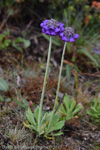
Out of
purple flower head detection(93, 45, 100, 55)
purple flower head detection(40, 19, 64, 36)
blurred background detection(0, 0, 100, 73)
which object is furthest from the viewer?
purple flower head detection(93, 45, 100, 55)

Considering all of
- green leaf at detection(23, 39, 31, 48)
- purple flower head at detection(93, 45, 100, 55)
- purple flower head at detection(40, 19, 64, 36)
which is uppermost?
green leaf at detection(23, 39, 31, 48)

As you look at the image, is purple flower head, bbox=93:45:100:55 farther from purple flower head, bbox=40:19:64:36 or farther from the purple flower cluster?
purple flower head, bbox=40:19:64:36

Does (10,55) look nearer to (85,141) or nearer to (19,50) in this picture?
(19,50)

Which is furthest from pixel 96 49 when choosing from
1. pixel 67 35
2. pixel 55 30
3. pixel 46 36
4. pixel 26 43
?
pixel 55 30

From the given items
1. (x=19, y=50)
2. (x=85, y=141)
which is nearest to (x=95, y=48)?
(x=19, y=50)

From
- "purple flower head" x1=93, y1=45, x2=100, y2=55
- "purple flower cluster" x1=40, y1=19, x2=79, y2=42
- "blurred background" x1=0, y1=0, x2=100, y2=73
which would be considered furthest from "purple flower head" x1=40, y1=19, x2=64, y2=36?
"purple flower head" x1=93, y1=45, x2=100, y2=55

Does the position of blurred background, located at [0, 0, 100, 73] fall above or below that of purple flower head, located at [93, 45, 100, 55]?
above

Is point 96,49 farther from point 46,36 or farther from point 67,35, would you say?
point 67,35

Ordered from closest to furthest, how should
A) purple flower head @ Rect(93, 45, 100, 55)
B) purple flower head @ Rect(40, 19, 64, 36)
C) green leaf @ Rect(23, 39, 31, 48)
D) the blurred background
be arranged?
purple flower head @ Rect(40, 19, 64, 36) → green leaf @ Rect(23, 39, 31, 48) → the blurred background → purple flower head @ Rect(93, 45, 100, 55)

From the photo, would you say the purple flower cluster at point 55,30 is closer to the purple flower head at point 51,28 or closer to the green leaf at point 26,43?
the purple flower head at point 51,28
